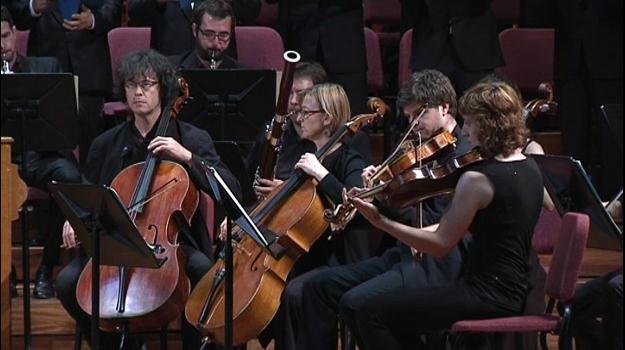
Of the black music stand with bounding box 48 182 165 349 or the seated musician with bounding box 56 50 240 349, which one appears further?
the seated musician with bounding box 56 50 240 349

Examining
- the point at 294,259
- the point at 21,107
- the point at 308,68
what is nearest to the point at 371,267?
the point at 294,259

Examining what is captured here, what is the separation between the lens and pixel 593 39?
224 inches

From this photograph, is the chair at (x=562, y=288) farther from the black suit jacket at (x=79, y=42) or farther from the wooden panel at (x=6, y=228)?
the black suit jacket at (x=79, y=42)

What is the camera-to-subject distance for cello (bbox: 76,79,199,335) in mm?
4117

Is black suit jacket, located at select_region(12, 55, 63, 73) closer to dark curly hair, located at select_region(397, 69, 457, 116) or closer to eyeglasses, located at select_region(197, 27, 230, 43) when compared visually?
eyeglasses, located at select_region(197, 27, 230, 43)

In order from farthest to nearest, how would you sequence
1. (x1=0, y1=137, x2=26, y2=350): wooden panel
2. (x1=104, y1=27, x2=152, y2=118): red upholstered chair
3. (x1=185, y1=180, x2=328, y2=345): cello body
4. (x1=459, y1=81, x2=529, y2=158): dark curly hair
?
1. (x1=104, y1=27, x2=152, y2=118): red upholstered chair
2. (x1=185, y1=180, x2=328, y2=345): cello body
3. (x1=459, y1=81, x2=529, y2=158): dark curly hair
4. (x1=0, y1=137, x2=26, y2=350): wooden panel

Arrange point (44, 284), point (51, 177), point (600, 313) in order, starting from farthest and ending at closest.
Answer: point (51, 177) → point (44, 284) → point (600, 313)

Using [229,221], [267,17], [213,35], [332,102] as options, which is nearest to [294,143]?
[332,102]

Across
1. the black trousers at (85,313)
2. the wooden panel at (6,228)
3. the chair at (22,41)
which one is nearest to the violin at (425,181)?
the black trousers at (85,313)

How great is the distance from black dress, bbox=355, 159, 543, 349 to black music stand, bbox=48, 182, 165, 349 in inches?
32.6

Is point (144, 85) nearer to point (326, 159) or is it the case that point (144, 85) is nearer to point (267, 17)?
point (326, 159)

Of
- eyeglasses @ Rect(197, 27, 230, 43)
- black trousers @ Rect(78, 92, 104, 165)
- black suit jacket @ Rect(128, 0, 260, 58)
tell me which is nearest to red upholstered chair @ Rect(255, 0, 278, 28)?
black suit jacket @ Rect(128, 0, 260, 58)

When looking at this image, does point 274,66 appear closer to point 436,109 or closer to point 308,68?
point 308,68

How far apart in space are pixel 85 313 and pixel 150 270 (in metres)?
0.32
